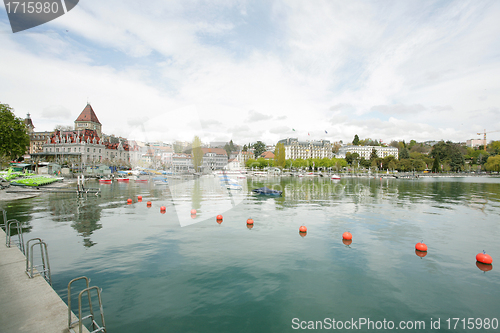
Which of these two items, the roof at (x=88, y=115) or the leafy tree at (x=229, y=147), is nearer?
the roof at (x=88, y=115)

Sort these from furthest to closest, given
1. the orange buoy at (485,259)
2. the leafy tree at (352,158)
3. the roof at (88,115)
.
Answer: the leafy tree at (352,158) → the roof at (88,115) → the orange buoy at (485,259)

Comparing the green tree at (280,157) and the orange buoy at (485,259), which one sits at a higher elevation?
the green tree at (280,157)

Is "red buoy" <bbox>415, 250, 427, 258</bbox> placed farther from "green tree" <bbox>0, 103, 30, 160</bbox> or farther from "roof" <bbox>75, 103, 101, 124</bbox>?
"roof" <bbox>75, 103, 101, 124</bbox>

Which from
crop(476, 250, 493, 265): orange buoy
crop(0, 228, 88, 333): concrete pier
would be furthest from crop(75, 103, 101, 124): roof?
crop(476, 250, 493, 265): orange buoy

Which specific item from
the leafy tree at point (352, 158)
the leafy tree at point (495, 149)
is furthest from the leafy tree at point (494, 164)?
the leafy tree at point (352, 158)

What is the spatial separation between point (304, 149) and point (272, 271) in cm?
16053

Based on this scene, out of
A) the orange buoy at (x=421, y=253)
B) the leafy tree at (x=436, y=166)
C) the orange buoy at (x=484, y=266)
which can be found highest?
the leafy tree at (x=436, y=166)

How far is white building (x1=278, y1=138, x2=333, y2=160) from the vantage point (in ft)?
537

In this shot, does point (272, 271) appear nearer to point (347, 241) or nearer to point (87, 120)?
point (347, 241)

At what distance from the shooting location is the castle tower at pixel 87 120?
99.6m

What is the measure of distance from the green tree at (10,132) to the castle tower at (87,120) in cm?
5757

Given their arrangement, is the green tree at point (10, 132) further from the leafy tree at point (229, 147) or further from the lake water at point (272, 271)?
the leafy tree at point (229, 147)

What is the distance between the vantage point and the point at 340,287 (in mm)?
9656

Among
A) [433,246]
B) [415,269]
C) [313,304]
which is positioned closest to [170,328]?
[313,304]
